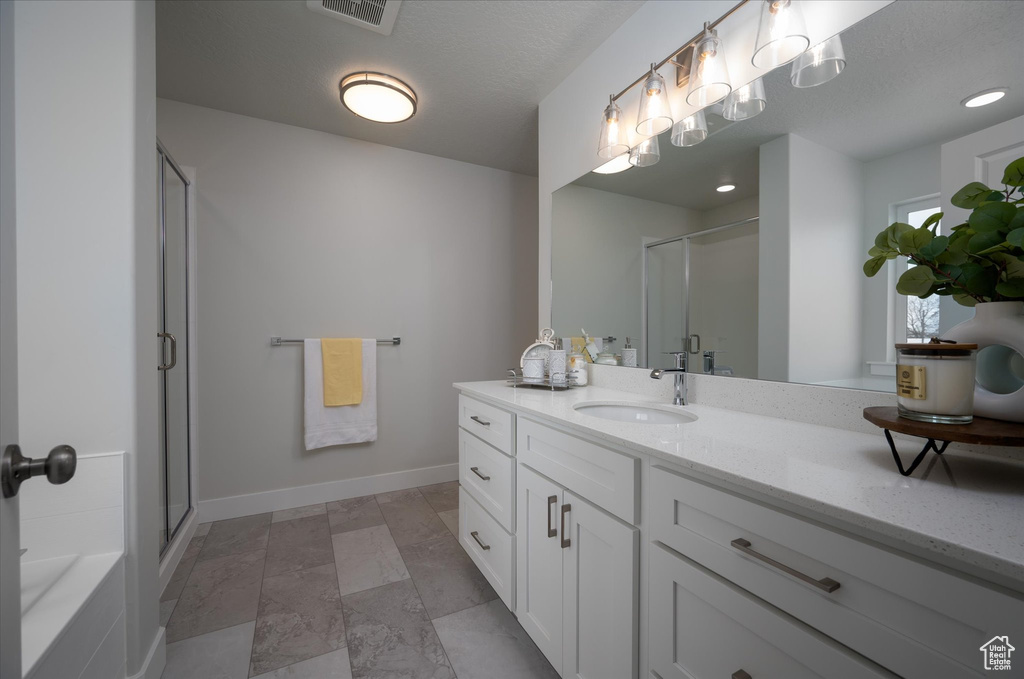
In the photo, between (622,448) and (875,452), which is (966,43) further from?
(622,448)

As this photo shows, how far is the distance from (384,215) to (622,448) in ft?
8.06

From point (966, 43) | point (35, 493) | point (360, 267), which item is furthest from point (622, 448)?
point (360, 267)

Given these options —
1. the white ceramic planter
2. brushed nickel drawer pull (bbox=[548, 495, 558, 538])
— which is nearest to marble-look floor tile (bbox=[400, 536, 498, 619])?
brushed nickel drawer pull (bbox=[548, 495, 558, 538])

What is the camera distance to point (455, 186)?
304 cm

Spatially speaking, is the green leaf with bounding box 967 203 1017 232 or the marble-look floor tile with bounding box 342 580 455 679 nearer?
the green leaf with bounding box 967 203 1017 232

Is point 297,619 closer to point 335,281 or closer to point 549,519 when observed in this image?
point 549,519

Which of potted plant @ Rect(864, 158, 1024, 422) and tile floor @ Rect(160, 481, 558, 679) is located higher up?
potted plant @ Rect(864, 158, 1024, 422)

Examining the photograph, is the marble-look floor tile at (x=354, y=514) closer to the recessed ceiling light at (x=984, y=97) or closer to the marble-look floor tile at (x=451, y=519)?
the marble-look floor tile at (x=451, y=519)

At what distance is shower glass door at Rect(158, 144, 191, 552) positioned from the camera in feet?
5.92

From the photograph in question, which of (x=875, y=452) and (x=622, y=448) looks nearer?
(x=875, y=452)

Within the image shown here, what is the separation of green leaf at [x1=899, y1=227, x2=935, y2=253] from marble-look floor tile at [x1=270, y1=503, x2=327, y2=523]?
284 centimetres

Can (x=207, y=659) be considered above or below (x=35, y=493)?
below

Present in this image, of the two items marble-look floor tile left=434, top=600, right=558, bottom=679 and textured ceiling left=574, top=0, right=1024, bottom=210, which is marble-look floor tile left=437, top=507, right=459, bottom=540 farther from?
textured ceiling left=574, top=0, right=1024, bottom=210

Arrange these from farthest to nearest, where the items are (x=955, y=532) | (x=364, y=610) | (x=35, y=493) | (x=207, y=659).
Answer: (x=364, y=610) → (x=207, y=659) → (x=35, y=493) → (x=955, y=532)
